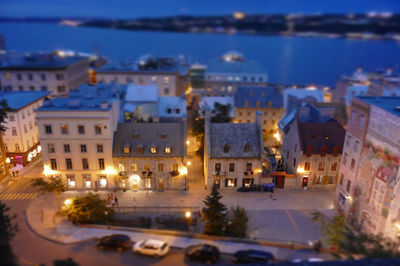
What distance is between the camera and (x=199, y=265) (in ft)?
98.2

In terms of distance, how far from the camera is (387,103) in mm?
36531

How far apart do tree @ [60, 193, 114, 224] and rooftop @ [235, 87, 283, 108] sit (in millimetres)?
45243

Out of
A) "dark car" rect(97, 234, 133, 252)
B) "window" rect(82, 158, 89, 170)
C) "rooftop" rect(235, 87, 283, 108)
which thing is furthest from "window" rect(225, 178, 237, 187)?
"rooftop" rect(235, 87, 283, 108)

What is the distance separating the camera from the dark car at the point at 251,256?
30.0 m

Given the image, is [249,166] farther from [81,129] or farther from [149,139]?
[81,129]

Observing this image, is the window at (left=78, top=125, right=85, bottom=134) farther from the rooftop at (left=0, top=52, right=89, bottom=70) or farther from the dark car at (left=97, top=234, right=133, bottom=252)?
the rooftop at (left=0, top=52, right=89, bottom=70)

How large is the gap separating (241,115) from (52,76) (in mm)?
54028

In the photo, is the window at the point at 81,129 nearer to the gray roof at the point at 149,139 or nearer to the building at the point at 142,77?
the gray roof at the point at 149,139

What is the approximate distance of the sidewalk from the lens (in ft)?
106

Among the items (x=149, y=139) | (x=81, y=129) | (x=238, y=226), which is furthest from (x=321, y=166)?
(x=81, y=129)

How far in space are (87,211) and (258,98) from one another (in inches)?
1976

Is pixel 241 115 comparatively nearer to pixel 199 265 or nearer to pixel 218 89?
pixel 218 89

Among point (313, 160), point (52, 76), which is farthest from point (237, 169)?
point (52, 76)

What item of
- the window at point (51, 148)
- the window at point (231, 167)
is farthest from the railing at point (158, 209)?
the window at point (51, 148)
